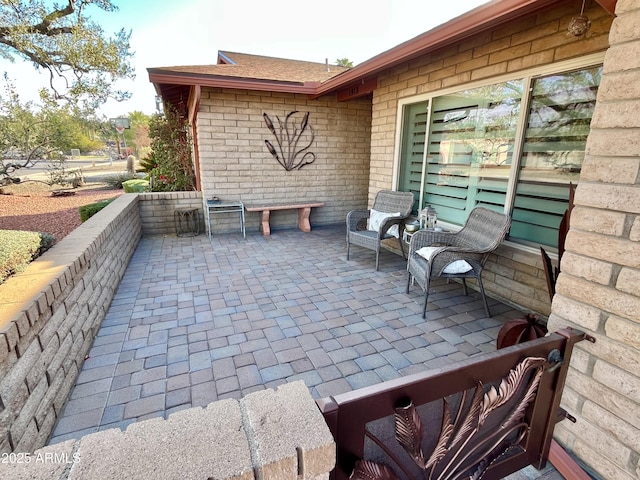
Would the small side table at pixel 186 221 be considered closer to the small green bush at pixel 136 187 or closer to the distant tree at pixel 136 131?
the small green bush at pixel 136 187

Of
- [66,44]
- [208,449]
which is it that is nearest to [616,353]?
[208,449]

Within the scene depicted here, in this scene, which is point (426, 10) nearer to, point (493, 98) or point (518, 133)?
point (493, 98)

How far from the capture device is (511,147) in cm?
312

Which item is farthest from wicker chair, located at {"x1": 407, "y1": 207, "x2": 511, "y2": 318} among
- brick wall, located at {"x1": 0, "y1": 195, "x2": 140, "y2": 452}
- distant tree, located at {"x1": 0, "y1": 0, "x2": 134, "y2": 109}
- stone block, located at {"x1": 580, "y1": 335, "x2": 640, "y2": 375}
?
distant tree, located at {"x1": 0, "y1": 0, "x2": 134, "y2": 109}

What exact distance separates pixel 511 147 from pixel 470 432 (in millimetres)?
2817

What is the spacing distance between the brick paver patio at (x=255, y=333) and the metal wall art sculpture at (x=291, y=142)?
2374 millimetres

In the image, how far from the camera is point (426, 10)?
5.11 metres

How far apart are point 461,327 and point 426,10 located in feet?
16.0

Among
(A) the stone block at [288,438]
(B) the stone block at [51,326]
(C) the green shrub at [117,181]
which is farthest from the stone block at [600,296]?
(C) the green shrub at [117,181]

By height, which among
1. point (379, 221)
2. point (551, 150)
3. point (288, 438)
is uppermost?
point (551, 150)

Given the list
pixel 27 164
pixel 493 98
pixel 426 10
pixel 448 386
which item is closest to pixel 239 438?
pixel 448 386

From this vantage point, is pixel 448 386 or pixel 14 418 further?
pixel 14 418

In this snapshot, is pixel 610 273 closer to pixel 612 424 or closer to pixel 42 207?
pixel 612 424

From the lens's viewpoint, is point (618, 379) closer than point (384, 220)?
Yes
